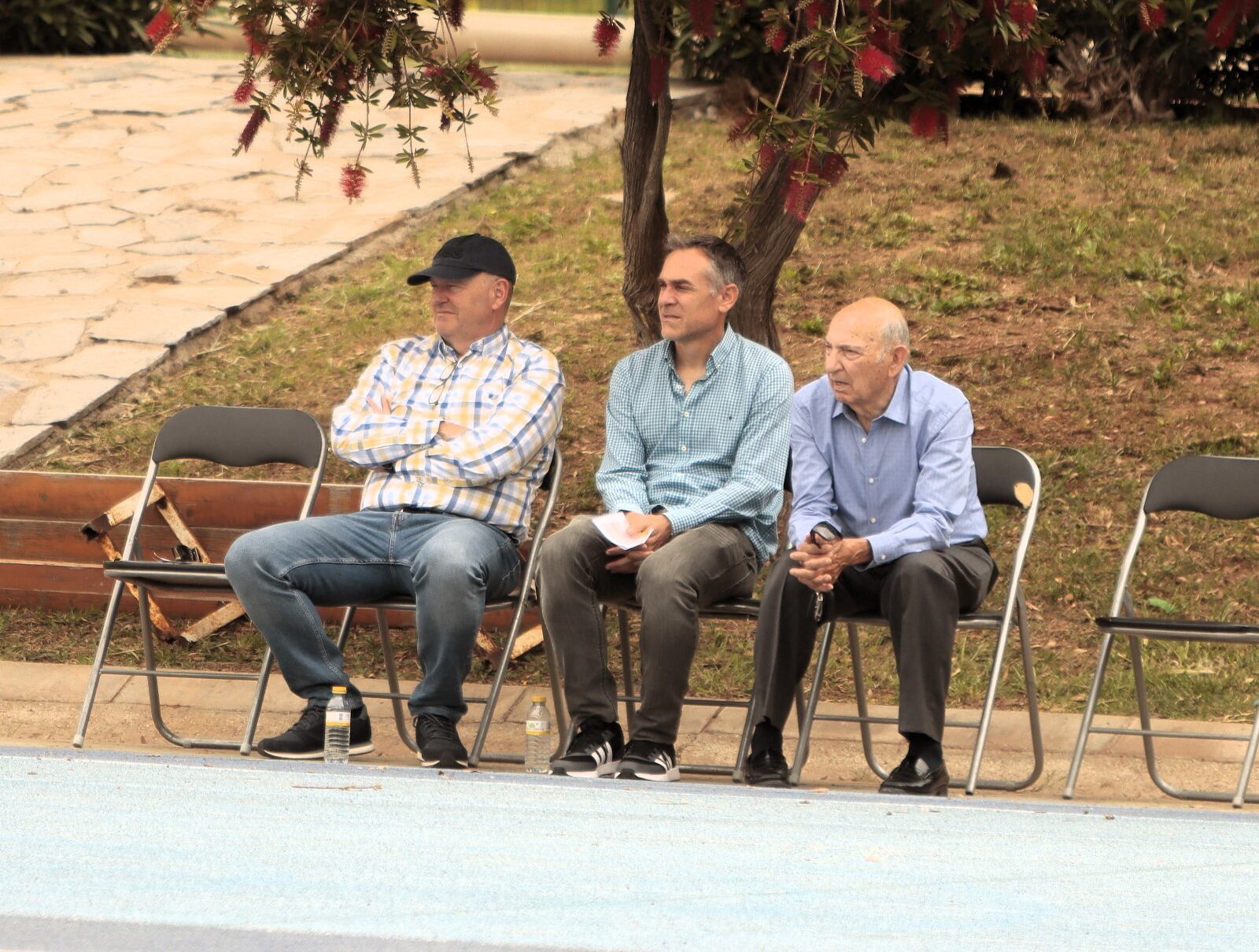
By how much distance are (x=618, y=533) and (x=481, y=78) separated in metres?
1.31

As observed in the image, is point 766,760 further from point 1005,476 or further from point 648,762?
point 1005,476

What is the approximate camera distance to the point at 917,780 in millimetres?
4039

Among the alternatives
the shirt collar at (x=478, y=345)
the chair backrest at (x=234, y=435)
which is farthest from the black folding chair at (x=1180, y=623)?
the chair backrest at (x=234, y=435)

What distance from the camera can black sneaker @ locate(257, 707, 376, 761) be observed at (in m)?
4.48

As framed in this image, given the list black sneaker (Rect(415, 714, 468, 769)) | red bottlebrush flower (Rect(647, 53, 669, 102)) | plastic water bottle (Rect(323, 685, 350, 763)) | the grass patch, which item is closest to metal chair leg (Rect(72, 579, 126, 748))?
the grass patch

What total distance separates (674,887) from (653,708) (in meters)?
2.20

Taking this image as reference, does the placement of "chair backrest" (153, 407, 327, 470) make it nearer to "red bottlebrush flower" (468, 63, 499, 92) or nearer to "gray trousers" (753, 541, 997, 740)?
"red bottlebrush flower" (468, 63, 499, 92)

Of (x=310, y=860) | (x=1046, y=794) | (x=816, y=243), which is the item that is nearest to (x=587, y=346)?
(x=816, y=243)

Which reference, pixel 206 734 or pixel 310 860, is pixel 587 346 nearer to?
pixel 206 734

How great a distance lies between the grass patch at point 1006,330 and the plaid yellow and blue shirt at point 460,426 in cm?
90

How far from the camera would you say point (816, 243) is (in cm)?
823

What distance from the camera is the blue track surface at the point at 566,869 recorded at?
183 centimetres

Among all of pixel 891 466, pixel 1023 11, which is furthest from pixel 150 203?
pixel 1023 11

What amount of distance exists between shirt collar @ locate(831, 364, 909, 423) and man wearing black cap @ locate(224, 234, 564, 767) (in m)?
0.89
